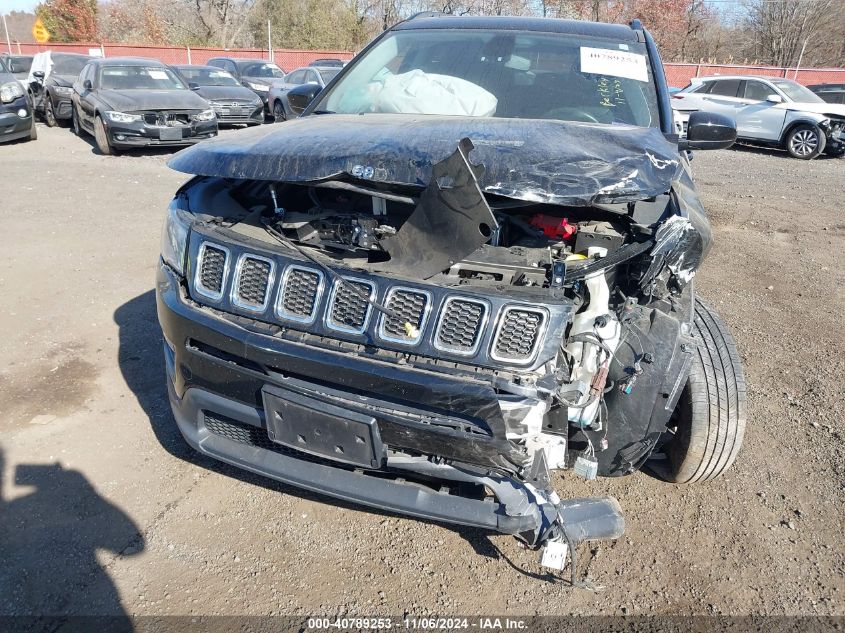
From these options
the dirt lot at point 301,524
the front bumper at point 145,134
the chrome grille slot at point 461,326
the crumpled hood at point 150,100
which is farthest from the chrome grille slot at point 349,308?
the crumpled hood at point 150,100

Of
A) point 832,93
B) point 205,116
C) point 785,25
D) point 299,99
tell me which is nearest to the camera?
point 299,99

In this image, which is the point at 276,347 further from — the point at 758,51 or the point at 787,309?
the point at 758,51

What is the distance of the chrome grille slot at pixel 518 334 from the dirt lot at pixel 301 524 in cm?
90

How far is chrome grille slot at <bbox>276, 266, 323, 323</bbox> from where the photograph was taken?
2.03 meters

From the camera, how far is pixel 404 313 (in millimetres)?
1935

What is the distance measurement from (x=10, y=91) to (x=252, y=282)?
11089 mm

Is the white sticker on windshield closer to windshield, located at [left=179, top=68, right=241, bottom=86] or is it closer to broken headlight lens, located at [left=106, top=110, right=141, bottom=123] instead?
broken headlight lens, located at [left=106, top=110, right=141, bottom=123]

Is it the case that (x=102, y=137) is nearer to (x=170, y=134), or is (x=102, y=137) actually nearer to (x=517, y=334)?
(x=170, y=134)

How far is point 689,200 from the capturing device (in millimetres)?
2449

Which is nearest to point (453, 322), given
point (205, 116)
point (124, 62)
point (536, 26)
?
point (536, 26)

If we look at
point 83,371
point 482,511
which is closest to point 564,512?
point 482,511

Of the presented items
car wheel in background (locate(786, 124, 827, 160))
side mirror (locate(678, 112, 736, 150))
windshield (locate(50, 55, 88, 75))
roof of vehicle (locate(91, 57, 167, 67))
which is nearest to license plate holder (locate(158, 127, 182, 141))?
roof of vehicle (locate(91, 57, 167, 67))

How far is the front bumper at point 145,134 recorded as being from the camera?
948 cm

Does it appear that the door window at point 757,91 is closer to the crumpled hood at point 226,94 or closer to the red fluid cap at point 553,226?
the crumpled hood at point 226,94
